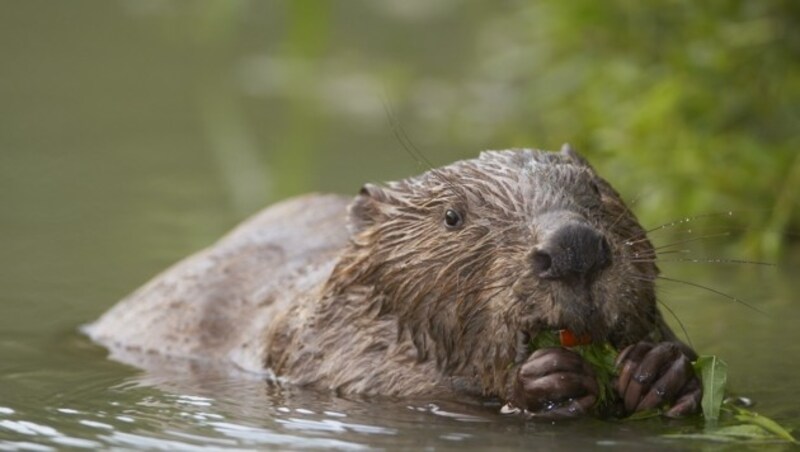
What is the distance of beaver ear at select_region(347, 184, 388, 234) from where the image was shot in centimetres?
664

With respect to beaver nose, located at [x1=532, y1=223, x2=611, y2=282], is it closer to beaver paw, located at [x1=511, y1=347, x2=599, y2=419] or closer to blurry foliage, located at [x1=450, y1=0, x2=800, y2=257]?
beaver paw, located at [x1=511, y1=347, x2=599, y2=419]

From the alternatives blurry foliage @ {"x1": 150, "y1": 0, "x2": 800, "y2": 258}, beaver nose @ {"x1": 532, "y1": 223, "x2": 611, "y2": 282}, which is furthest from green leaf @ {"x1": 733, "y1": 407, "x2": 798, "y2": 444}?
blurry foliage @ {"x1": 150, "y1": 0, "x2": 800, "y2": 258}

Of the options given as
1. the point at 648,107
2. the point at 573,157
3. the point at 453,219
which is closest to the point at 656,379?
the point at 453,219

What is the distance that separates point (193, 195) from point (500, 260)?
19.8 ft

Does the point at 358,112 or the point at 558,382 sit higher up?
the point at 358,112

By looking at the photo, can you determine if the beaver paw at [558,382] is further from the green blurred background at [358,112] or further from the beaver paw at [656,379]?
the green blurred background at [358,112]

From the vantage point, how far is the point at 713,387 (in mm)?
5836

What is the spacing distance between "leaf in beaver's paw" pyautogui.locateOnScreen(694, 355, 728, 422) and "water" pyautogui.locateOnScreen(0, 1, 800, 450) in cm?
7

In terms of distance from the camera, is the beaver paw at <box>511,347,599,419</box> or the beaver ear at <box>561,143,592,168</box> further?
the beaver ear at <box>561,143,592,168</box>

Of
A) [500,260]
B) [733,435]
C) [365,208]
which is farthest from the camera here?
[365,208]

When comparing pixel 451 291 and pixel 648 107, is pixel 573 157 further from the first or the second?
pixel 648 107

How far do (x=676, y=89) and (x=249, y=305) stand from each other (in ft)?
11.6

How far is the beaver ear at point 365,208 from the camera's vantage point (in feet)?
21.8

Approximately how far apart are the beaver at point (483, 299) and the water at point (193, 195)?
0.35 ft
